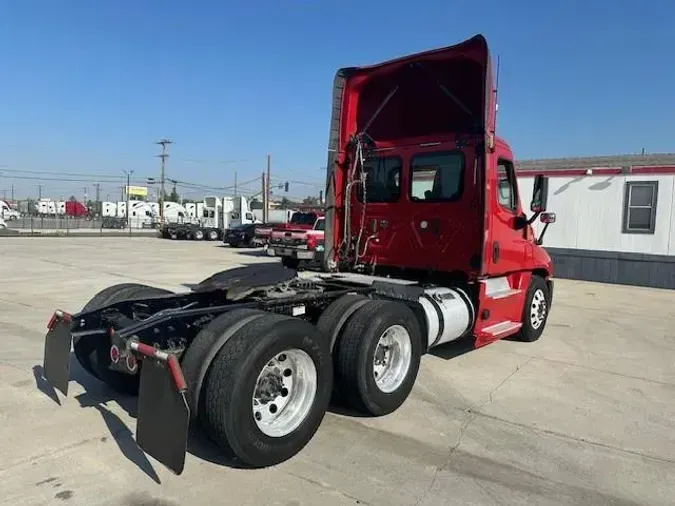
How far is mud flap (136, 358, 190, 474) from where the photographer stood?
3.02 m

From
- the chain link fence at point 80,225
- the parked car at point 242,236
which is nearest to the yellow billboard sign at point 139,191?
the chain link fence at point 80,225

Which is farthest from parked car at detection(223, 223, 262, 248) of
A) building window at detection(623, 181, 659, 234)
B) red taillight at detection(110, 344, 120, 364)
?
red taillight at detection(110, 344, 120, 364)

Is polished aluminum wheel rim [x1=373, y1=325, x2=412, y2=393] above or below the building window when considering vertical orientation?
below

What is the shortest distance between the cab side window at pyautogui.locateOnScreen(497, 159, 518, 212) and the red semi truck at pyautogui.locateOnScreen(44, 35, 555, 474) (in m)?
0.03

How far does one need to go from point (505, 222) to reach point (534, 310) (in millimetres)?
1738

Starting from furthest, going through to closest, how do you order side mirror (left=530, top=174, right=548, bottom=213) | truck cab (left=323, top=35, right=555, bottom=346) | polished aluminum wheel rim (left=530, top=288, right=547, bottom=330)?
polished aluminum wheel rim (left=530, top=288, right=547, bottom=330), side mirror (left=530, top=174, right=548, bottom=213), truck cab (left=323, top=35, right=555, bottom=346)

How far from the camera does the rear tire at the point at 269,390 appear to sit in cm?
328

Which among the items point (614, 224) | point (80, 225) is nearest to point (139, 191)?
point (80, 225)

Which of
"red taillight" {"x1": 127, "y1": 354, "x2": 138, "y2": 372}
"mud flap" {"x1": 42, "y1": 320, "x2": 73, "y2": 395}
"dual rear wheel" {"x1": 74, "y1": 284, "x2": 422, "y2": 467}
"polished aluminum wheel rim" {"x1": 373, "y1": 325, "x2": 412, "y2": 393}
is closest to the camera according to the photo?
"dual rear wheel" {"x1": 74, "y1": 284, "x2": 422, "y2": 467}

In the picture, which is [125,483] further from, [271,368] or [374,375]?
[374,375]

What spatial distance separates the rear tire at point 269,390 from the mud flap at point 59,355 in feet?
4.88

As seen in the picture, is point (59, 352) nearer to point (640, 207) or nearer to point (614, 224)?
point (614, 224)

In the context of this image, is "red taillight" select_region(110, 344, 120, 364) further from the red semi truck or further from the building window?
the building window

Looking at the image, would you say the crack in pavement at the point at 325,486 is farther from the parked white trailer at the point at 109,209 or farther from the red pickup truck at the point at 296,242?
the parked white trailer at the point at 109,209
